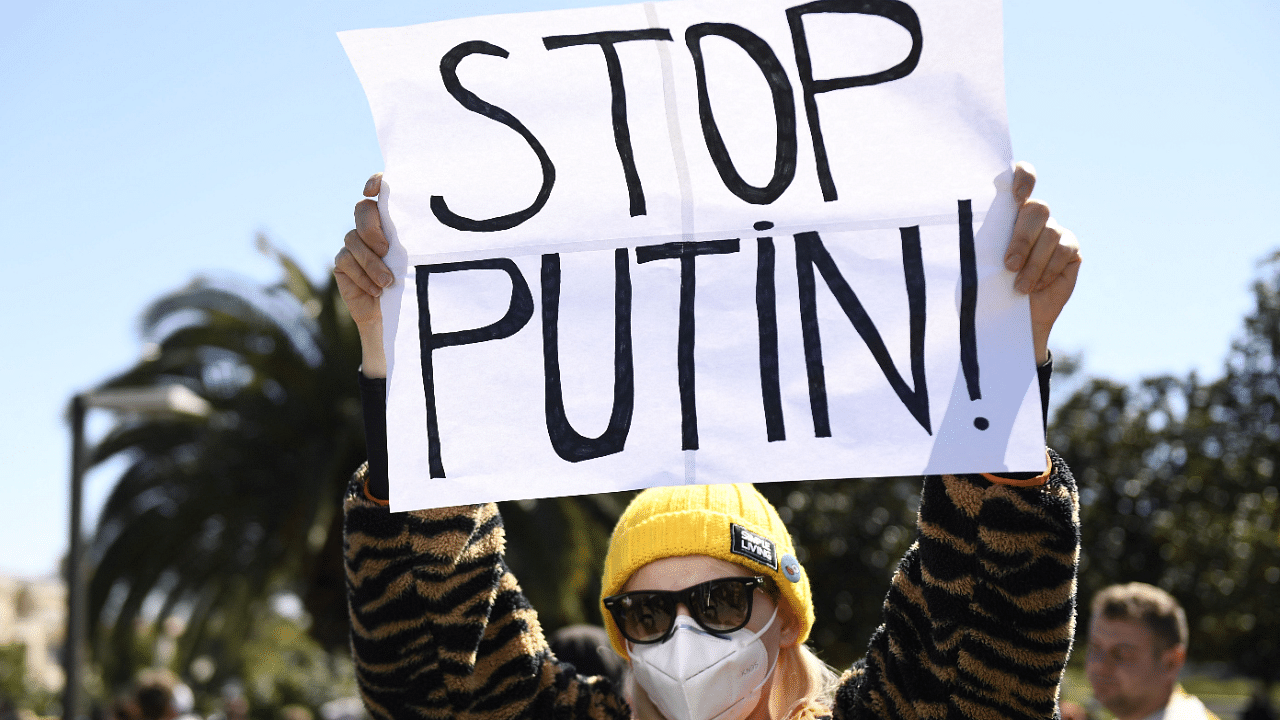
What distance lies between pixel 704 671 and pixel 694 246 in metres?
0.77

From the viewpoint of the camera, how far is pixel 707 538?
2.12 meters

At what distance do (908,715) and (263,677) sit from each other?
100 feet

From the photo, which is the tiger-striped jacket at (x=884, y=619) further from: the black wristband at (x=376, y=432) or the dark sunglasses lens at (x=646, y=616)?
the dark sunglasses lens at (x=646, y=616)

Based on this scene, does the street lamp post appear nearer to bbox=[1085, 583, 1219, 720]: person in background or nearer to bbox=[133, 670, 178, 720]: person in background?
bbox=[133, 670, 178, 720]: person in background

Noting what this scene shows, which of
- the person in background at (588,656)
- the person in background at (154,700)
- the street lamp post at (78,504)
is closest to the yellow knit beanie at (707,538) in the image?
the person in background at (588,656)

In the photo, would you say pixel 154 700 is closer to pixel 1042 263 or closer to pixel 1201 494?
pixel 1042 263

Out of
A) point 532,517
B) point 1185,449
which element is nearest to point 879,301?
point 532,517

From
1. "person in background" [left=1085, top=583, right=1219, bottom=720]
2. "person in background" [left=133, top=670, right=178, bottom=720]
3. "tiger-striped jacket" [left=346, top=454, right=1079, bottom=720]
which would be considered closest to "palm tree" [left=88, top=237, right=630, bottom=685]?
"person in background" [left=133, top=670, right=178, bottom=720]

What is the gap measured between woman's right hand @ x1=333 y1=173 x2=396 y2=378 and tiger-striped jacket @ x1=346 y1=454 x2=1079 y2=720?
9.5 inches

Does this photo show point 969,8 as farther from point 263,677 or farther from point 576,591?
point 263,677

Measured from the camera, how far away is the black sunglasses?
208cm

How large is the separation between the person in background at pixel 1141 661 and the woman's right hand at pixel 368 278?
3091 millimetres

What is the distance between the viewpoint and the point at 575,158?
2043 millimetres

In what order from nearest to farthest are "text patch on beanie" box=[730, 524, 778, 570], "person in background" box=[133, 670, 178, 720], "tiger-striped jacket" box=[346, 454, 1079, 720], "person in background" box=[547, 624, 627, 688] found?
"tiger-striped jacket" box=[346, 454, 1079, 720] < "text patch on beanie" box=[730, 524, 778, 570] < "person in background" box=[547, 624, 627, 688] < "person in background" box=[133, 670, 178, 720]
